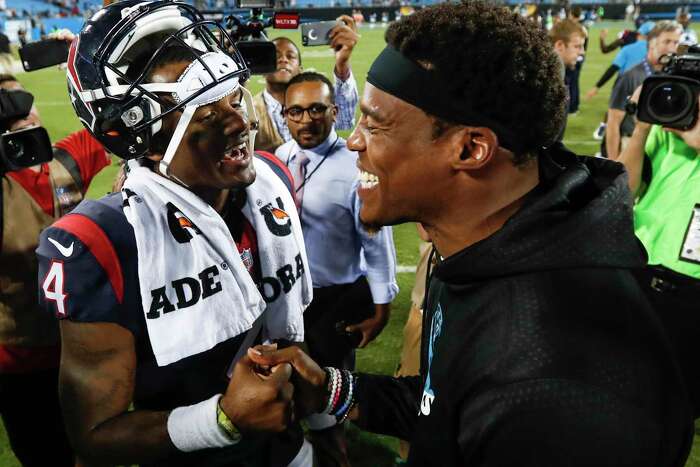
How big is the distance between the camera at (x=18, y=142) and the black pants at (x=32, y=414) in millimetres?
933

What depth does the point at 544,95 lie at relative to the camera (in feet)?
3.94

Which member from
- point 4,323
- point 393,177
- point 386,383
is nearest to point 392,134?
point 393,177

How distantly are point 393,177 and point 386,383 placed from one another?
0.78 meters

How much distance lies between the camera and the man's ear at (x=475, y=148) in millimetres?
1199

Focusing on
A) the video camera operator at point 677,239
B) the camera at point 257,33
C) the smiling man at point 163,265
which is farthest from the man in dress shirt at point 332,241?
the video camera operator at point 677,239

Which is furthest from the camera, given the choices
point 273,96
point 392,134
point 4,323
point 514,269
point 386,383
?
point 273,96

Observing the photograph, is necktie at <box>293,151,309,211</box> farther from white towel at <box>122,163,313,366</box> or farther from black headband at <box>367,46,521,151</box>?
black headband at <box>367,46,521,151</box>

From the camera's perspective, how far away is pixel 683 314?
2.62m

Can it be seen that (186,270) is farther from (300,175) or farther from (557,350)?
(300,175)

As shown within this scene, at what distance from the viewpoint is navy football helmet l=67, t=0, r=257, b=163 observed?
1.60 metres

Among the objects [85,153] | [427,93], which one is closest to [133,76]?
[427,93]

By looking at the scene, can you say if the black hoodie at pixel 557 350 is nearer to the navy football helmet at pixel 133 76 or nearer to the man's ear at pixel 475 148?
the man's ear at pixel 475 148

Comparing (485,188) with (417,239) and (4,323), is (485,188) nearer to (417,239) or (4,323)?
(4,323)


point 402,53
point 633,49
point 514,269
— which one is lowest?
point 633,49
